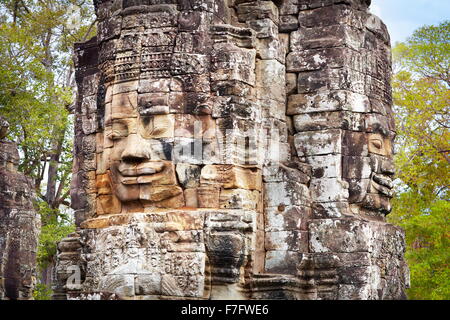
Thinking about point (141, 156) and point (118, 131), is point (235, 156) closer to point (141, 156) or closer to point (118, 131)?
point (141, 156)

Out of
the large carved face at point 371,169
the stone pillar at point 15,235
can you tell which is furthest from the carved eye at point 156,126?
the stone pillar at point 15,235

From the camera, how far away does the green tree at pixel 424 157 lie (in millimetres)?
19656

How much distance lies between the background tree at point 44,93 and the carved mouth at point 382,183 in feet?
37.0

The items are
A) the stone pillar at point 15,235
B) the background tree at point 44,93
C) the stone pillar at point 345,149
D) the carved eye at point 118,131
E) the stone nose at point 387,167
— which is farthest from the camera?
the background tree at point 44,93

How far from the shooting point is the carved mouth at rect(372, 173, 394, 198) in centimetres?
1189

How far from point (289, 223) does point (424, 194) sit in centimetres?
1166

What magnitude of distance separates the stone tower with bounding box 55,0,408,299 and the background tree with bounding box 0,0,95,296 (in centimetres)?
1029

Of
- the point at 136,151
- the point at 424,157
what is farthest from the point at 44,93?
the point at 136,151

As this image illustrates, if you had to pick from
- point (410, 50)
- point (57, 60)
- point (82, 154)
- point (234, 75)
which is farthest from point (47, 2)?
point (234, 75)

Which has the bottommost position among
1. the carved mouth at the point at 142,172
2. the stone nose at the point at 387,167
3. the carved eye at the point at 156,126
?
the carved mouth at the point at 142,172

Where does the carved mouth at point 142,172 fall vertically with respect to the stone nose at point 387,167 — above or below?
below

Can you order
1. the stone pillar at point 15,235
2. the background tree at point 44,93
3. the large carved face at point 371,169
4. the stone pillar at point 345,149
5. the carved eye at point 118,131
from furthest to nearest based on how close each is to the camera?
the background tree at point 44,93, the stone pillar at point 15,235, the large carved face at point 371,169, the stone pillar at point 345,149, the carved eye at point 118,131

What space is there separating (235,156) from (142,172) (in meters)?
1.08

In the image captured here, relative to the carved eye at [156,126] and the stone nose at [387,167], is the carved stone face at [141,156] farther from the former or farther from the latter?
the stone nose at [387,167]
